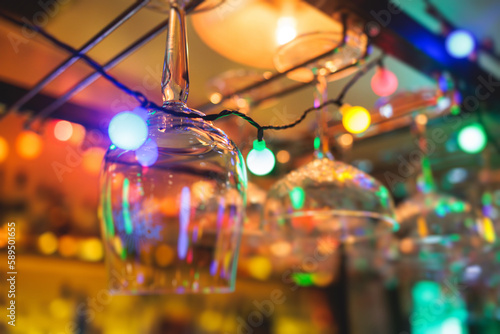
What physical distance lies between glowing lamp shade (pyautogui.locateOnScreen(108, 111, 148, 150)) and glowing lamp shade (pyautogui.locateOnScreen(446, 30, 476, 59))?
75cm

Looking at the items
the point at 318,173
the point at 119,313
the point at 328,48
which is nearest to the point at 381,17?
the point at 328,48

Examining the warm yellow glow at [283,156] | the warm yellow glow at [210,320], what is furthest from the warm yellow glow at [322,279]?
the warm yellow glow at [283,156]

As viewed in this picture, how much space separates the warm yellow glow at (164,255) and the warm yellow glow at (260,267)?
98.0 inches

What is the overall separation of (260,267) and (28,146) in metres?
1.60

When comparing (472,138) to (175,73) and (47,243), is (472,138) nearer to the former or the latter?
(175,73)

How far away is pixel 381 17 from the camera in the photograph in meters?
0.74

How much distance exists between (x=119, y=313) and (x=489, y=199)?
1.82 metres

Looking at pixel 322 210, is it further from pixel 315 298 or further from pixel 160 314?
pixel 315 298

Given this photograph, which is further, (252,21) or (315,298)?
(315,298)

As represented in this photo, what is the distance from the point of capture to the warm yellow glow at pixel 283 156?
1.89 m

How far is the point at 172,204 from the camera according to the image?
0.45 metres

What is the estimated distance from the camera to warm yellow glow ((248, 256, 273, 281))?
2.92 meters

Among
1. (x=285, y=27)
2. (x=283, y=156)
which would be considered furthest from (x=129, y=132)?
(x=283, y=156)

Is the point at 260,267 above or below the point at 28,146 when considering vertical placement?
below
